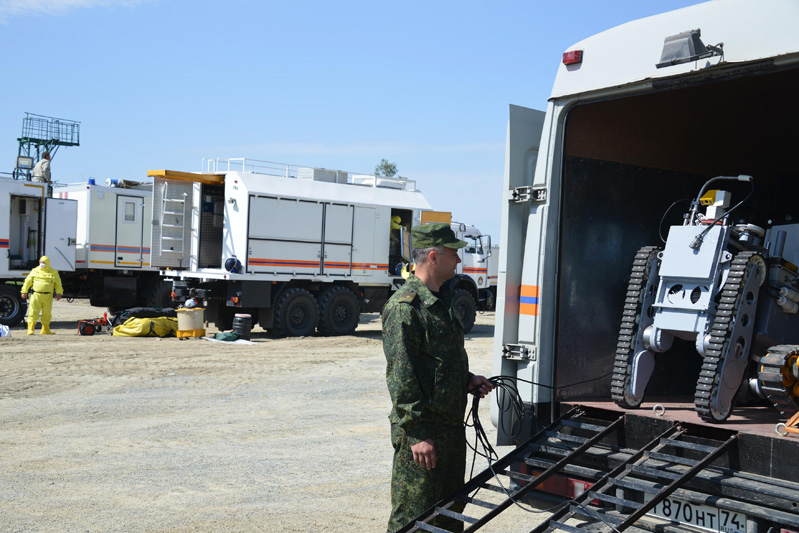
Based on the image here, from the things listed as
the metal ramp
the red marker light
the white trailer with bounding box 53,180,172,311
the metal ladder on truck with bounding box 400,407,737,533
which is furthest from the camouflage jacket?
the white trailer with bounding box 53,180,172,311

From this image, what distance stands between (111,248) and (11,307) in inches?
116

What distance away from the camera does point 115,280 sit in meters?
21.5

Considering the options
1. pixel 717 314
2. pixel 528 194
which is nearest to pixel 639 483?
pixel 717 314

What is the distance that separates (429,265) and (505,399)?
1.18m

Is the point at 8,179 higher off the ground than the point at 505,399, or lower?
higher

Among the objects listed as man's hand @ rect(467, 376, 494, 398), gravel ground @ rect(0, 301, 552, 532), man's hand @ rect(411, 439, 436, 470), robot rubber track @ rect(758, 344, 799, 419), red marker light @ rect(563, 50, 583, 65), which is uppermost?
red marker light @ rect(563, 50, 583, 65)

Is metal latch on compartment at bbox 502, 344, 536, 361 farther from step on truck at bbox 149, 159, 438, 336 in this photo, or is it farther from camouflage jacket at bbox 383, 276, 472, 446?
step on truck at bbox 149, 159, 438, 336

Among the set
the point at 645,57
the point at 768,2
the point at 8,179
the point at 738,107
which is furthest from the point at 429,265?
the point at 8,179

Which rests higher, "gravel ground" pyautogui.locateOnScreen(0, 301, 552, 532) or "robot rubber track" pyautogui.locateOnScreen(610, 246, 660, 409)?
"robot rubber track" pyautogui.locateOnScreen(610, 246, 660, 409)

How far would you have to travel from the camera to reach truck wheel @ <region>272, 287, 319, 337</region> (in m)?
18.2

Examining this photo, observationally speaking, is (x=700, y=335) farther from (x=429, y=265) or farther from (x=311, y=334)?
(x=311, y=334)

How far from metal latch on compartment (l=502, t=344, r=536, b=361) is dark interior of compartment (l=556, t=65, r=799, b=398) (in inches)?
8.8

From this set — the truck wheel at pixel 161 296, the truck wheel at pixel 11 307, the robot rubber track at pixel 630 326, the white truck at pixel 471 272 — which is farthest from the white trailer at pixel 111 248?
the robot rubber track at pixel 630 326

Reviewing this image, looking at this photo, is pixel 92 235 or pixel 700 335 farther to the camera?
pixel 92 235
